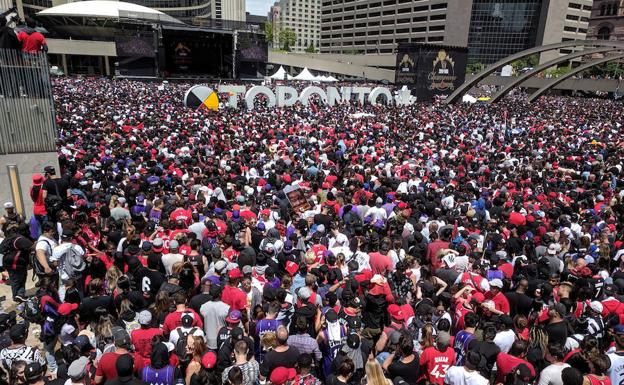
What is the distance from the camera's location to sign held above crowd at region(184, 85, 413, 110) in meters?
24.4

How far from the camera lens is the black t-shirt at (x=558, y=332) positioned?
482 cm

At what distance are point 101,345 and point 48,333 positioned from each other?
0.94 meters

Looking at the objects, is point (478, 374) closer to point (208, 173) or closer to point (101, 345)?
point (101, 345)

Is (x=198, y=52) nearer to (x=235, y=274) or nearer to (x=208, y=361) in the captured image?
(x=235, y=274)

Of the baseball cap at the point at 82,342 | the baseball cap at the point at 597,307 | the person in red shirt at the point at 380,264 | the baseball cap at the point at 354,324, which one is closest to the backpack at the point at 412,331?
the baseball cap at the point at 354,324

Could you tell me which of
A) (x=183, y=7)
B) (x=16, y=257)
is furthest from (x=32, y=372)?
(x=183, y=7)

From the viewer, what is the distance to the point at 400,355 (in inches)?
172

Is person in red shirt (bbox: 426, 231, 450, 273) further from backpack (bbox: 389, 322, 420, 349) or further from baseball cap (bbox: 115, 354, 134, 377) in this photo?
baseball cap (bbox: 115, 354, 134, 377)

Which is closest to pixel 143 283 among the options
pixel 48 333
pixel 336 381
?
pixel 48 333

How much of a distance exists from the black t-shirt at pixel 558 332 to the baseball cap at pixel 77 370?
5.01 metres

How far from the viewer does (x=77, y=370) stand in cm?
365

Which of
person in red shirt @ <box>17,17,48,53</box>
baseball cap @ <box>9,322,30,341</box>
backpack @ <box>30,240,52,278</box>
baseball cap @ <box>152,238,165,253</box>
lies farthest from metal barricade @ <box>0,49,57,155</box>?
baseball cap @ <box>9,322,30,341</box>

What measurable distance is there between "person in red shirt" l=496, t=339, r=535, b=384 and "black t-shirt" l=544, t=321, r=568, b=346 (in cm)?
76

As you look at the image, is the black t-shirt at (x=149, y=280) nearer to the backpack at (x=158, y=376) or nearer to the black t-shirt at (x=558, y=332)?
the backpack at (x=158, y=376)
